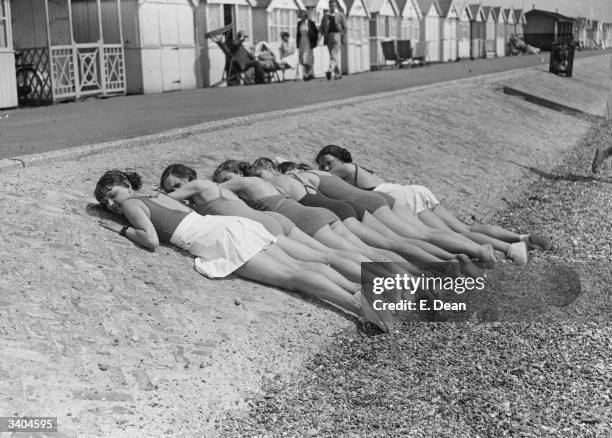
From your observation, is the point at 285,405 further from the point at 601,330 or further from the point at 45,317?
the point at 601,330

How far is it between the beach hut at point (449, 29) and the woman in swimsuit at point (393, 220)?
3957 cm

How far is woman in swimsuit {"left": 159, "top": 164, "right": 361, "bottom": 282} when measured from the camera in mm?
6465

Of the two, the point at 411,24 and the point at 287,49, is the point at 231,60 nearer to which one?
the point at 287,49

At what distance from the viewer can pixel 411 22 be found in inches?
1631

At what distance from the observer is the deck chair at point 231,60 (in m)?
22.6

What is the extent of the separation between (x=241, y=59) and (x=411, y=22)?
20.2m

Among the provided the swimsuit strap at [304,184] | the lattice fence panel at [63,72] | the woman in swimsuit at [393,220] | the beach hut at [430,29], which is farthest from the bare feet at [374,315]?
the beach hut at [430,29]

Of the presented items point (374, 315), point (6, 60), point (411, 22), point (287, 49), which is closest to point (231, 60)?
point (287, 49)

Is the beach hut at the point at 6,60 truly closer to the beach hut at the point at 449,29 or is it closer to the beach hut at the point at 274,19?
the beach hut at the point at 274,19

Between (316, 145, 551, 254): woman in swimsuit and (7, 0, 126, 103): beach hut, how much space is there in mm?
9307

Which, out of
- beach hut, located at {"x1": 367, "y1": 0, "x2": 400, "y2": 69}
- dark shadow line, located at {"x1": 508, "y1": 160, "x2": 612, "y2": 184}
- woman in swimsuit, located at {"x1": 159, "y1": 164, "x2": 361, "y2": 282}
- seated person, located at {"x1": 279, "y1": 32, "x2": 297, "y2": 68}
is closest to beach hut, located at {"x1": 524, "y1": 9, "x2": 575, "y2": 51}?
beach hut, located at {"x1": 367, "y1": 0, "x2": 400, "y2": 69}

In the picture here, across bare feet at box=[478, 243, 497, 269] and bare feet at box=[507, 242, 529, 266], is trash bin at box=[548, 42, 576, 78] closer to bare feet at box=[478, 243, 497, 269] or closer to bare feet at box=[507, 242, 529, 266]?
bare feet at box=[507, 242, 529, 266]

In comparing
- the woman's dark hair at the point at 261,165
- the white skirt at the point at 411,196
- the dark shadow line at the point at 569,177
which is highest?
the woman's dark hair at the point at 261,165

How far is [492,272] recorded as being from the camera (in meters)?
7.06
